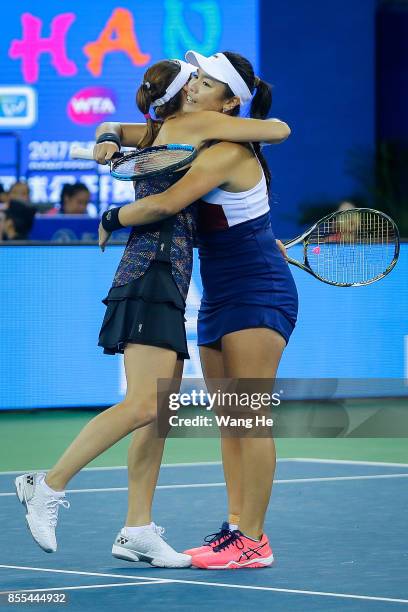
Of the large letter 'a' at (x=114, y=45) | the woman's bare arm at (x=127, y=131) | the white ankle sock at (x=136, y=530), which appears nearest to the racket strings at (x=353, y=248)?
the woman's bare arm at (x=127, y=131)

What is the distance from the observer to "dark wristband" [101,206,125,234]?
5613 millimetres

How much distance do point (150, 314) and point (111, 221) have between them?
1.19ft

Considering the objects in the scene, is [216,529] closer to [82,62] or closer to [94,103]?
[94,103]

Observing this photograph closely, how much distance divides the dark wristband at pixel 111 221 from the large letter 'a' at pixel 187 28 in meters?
9.52

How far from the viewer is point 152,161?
219 inches

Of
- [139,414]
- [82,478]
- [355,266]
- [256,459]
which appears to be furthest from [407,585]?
[82,478]

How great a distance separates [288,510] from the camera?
6996 mm

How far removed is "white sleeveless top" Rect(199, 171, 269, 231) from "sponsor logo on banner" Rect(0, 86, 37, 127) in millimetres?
9377

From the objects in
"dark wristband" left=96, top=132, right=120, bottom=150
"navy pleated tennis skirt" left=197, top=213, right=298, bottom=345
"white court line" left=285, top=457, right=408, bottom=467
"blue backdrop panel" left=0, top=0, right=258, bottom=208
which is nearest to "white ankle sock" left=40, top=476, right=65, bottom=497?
"navy pleated tennis skirt" left=197, top=213, right=298, bottom=345

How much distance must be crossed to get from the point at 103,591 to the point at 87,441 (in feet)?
1.77

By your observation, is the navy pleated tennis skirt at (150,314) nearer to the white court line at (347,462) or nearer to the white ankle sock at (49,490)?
the white ankle sock at (49,490)

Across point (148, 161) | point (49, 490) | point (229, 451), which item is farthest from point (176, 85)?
point (49, 490)

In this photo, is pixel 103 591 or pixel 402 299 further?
pixel 402 299

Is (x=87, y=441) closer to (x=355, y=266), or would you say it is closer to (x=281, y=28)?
(x=355, y=266)
